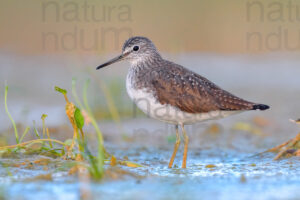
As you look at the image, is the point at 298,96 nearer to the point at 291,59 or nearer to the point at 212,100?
the point at 291,59

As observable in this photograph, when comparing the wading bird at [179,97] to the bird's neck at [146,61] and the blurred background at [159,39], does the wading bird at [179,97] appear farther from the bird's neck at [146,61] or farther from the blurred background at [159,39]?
the blurred background at [159,39]

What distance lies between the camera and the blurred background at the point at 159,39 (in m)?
12.6

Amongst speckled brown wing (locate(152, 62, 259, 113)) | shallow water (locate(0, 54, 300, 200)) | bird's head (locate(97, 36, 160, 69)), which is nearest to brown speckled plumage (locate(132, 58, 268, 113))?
speckled brown wing (locate(152, 62, 259, 113))

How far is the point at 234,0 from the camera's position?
17.3 meters

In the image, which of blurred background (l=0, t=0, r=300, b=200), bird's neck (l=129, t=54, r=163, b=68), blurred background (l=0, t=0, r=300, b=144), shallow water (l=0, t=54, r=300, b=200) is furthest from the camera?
blurred background (l=0, t=0, r=300, b=144)

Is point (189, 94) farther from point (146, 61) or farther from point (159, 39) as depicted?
point (159, 39)

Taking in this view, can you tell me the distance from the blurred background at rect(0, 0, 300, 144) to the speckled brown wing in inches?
187

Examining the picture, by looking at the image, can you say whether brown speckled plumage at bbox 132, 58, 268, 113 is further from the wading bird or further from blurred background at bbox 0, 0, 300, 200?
blurred background at bbox 0, 0, 300, 200

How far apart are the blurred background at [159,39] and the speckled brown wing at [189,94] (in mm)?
4749

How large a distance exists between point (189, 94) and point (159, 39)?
8.89m

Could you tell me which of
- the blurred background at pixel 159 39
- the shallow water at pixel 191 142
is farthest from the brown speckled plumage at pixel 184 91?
the blurred background at pixel 159 39

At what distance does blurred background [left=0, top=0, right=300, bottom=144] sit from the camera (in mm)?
12562

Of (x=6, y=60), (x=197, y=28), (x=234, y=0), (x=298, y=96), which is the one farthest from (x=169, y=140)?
(x=234, y=0)

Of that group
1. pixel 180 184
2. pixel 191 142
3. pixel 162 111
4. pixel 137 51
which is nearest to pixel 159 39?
pixel 191 142
